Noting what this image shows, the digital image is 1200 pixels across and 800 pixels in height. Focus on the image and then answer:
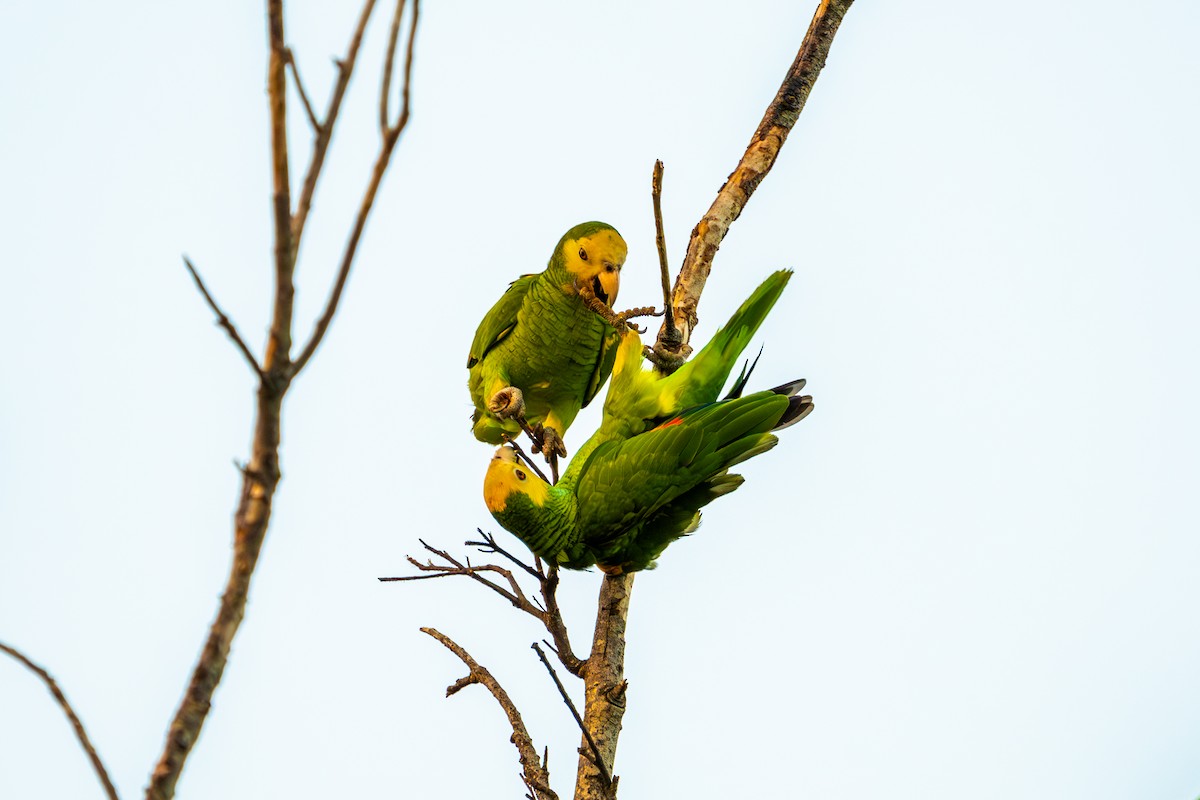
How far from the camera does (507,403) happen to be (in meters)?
5.72

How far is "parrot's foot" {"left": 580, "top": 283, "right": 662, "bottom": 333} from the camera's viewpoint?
4.66m

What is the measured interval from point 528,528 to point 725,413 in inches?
36.6

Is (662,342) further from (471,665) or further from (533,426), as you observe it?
(533,426)

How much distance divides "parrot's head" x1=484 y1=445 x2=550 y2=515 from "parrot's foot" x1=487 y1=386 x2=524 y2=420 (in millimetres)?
1218

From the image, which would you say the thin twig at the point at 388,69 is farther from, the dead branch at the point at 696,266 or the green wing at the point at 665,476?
the green wing at the point at 665,476

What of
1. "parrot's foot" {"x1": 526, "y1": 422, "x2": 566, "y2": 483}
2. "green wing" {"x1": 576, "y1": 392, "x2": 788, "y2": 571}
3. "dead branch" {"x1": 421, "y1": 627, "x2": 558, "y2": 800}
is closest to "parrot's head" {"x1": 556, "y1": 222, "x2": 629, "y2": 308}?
"parrot's foot" {"x1": 526, "y1": 422, "x2": 566, "y2": 483}

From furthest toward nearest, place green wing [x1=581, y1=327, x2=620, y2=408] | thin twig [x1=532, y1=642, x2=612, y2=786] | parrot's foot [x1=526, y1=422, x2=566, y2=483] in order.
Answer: green wing [x1=581, y1=327, x2=620, y2=408], parrot's foot [x1=526, y1=422, x2=566, y2=483], thin twig [x1=532, y1=642, x2=612, y2=786]

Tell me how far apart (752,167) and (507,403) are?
6.11 ft

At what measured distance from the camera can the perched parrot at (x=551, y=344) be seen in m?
5.40

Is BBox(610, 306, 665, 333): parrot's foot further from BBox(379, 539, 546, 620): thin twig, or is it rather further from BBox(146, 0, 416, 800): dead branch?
BBox(146, 0, 416, 800): dead branch

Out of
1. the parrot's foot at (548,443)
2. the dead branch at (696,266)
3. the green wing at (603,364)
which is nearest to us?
the dead branch at (696,266)

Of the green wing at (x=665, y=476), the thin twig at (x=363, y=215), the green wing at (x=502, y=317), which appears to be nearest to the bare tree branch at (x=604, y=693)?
the green wing at (x=665, y=476)

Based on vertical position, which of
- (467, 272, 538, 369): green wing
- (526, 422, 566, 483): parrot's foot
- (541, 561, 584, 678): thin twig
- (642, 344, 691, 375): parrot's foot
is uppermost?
(467, 272, 538, 369): green wing

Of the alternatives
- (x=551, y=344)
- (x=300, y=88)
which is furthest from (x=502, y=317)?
(x=300, y=88)
